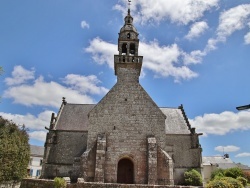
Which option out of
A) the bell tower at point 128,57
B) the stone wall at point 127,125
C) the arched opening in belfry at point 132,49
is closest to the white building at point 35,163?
the stone wall at point 127,125

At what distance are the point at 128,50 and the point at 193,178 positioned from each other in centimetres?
1426

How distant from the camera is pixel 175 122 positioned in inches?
1127

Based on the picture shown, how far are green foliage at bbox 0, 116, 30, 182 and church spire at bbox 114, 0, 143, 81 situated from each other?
36.0ft

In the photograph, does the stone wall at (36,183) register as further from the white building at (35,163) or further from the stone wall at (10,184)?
the white building at (35,163)

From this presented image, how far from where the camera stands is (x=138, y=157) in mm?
18984

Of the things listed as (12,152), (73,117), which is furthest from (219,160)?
(12,152)

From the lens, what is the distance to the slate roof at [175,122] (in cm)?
2736

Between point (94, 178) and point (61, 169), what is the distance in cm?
869

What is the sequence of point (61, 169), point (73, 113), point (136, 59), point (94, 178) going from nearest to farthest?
point (94, 178) → point (136, 59) → point (61, 169) → point (73, 113)

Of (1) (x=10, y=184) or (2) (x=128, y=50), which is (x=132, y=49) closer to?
(2) (x=128, y=50)

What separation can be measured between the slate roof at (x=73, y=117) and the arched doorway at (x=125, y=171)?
8999 millimetres

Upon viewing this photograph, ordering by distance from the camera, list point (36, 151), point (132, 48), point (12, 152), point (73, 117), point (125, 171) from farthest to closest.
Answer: point (36, 151) → point (73, 117) → point (132, 48) → point (125, 171) → point (12, 152)

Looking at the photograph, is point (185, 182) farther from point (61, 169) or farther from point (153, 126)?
point (61, 169)

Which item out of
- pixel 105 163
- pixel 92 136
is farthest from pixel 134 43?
pixel 105 163
